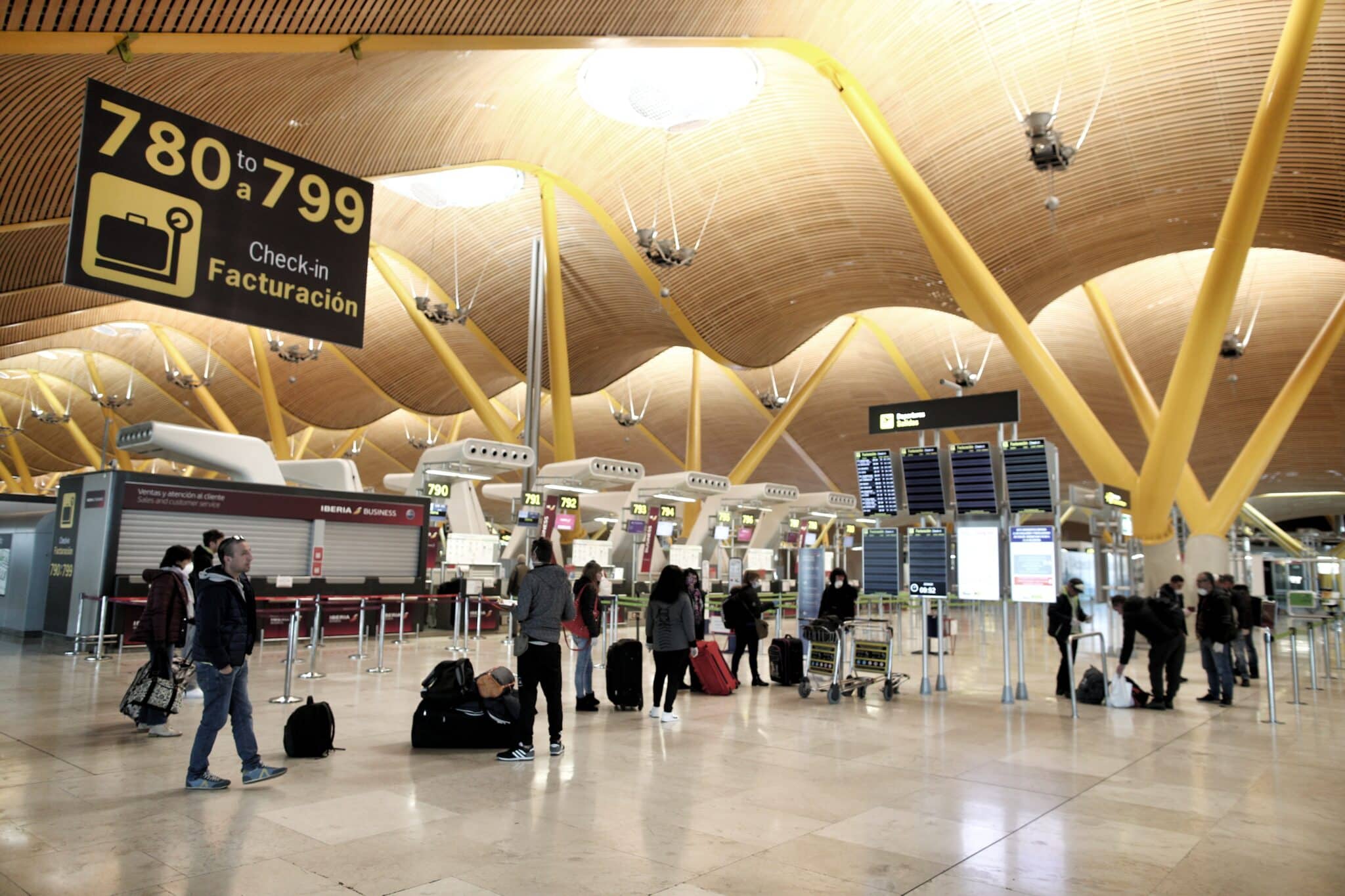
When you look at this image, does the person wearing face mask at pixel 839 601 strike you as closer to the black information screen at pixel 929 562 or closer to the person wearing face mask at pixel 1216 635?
the black information screen at pixel 929 562

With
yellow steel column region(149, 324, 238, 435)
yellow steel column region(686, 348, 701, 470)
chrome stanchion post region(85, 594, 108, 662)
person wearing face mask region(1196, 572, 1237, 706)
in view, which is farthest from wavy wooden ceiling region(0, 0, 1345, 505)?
person wearing face mask region(1196, 572, 1237, 706)

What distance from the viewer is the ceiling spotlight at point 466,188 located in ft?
90.0

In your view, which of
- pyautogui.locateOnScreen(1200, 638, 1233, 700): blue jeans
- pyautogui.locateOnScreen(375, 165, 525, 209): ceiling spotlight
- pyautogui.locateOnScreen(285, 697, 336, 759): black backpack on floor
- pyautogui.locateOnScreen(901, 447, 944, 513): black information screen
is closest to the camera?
pyautogui.locateOnScreen(285, 697, 336, 759): black backpack on floor

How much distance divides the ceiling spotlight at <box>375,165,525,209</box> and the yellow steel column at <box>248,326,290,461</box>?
12.5m

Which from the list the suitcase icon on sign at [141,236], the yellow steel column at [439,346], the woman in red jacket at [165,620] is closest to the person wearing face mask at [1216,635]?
the woman in red jacket at [165,620]

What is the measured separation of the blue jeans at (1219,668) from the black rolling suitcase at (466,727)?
8.00 m

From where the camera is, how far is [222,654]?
556cm

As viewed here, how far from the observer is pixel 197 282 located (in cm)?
630

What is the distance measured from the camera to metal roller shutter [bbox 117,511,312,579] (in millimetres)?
14688

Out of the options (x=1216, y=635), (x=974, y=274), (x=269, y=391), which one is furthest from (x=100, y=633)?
(x=269, y=391)

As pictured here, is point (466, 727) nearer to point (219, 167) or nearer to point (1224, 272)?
point (219, 167)

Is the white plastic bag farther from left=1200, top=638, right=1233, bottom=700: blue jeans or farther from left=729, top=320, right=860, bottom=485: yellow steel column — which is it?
left=729, top=320, right=860, bottom=485: yellow steel column

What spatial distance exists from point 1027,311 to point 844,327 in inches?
623

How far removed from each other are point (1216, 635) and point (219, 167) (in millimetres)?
10808
